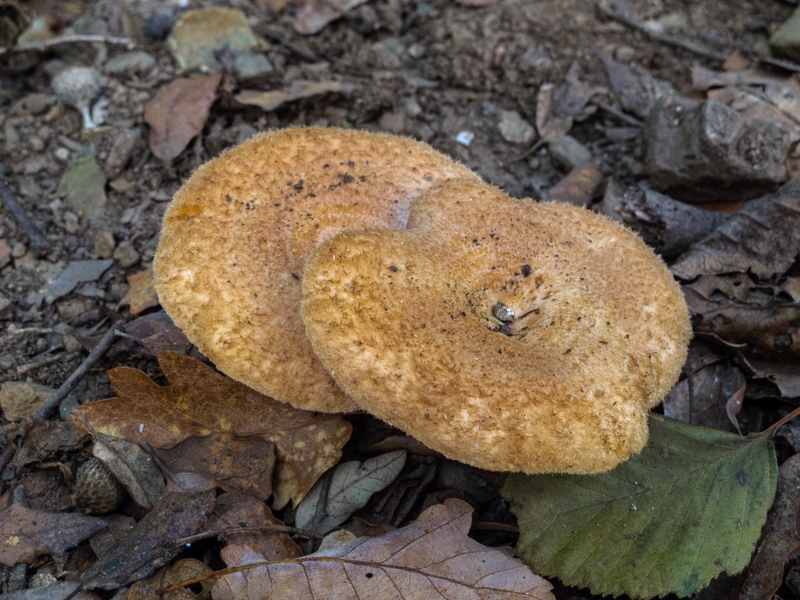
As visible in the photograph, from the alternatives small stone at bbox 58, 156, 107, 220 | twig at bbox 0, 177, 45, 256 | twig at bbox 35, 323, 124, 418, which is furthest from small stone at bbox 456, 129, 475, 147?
twig at bbox 0, 177, 45, 256

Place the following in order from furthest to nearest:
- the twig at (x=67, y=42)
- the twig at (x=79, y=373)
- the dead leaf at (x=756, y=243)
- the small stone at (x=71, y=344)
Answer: the twig at (x=67, y=42) → the dead leaf at (x=756, y=243) → the small stone at (x=71, y=344) → the twig at (x=79, y=373)

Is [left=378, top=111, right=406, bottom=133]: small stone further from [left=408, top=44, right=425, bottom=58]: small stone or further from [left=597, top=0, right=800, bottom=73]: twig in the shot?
[left=597, top=0, right=800, bottom=73]: twig

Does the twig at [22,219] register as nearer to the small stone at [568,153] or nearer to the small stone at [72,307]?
the small stone at [72,307]

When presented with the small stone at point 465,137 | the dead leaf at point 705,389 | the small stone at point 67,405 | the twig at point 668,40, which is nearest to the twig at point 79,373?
the small stone at point 67,405

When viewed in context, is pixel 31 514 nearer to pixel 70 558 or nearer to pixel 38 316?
pixel 70 558

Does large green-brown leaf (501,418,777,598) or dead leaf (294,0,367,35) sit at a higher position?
dead leaf (294,0,367,35)

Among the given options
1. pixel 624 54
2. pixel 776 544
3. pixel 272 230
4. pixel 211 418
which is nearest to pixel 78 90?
pixel 272 230
